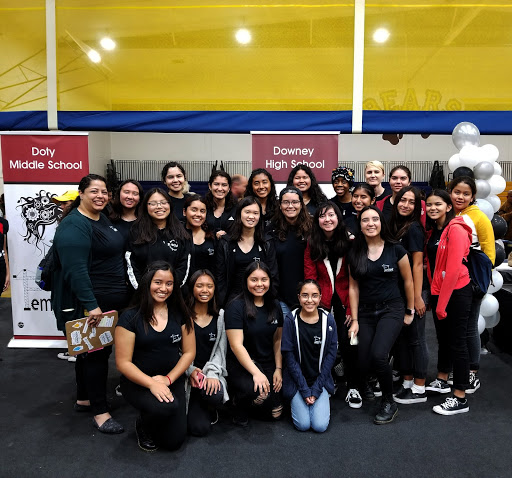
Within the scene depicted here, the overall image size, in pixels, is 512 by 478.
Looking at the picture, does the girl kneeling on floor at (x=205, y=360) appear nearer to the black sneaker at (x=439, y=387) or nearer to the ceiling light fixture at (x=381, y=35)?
the black sneaker at (x=439, y=387)

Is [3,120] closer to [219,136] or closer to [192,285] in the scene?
[192,285]

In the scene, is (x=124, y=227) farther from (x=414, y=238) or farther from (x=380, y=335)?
(x=414, y=238)

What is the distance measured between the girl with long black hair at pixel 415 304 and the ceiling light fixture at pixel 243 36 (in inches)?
63.4

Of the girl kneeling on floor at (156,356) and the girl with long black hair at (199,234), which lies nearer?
the girl kneeling on floor at (156,356)

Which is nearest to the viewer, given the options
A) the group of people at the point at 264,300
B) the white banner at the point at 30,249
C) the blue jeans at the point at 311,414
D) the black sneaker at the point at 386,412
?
the group of people at the point at 264,300

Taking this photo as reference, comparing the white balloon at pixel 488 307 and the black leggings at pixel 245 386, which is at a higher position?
the white balloon at pixel 488 307

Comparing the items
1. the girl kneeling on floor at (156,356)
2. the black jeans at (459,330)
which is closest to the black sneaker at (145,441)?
the girl kneeling on floor at (156,356)

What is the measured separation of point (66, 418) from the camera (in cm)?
309

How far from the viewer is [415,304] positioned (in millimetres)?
3244

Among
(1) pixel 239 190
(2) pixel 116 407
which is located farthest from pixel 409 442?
(1) pixel 239 190

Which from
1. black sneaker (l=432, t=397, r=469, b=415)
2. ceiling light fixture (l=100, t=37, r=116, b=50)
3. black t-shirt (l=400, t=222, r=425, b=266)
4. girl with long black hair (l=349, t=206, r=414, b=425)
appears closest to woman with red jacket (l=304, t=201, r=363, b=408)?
Answer: girl with long black hair (l=349, t=206, r=414, b=425)

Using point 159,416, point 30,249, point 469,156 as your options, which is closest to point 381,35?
point 469,156

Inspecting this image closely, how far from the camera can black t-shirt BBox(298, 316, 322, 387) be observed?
3037 mm

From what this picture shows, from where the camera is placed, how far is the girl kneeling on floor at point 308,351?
2.99m
